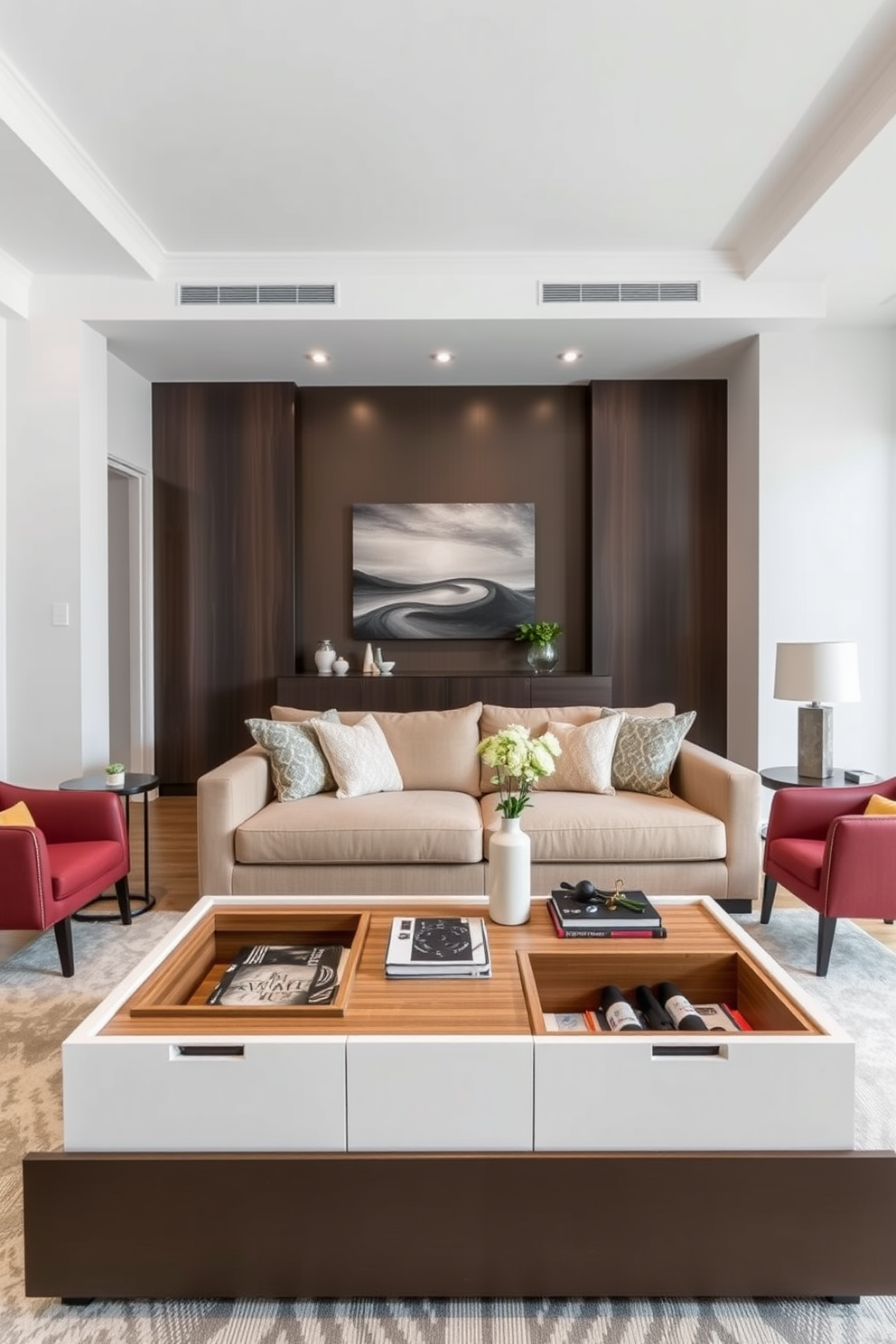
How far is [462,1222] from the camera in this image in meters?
1.33

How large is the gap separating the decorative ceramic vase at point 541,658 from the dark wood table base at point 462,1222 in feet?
13.3

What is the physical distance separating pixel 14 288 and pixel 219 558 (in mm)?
1967

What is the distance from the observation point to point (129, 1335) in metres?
1.33

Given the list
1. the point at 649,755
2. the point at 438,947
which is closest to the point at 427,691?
the point at 649,755

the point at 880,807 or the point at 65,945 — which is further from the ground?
the point at 880,807

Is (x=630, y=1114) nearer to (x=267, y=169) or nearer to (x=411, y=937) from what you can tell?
(x=411, y=937)

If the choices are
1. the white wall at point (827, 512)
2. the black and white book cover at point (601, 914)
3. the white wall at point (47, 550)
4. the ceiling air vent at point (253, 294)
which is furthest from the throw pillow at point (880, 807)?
the white wall at point (47, 550)

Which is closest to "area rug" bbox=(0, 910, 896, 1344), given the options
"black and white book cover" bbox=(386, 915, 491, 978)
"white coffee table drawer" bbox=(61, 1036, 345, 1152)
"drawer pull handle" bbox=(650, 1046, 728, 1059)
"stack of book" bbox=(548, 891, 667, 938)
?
"white coffee table drawer" bbox=(61, 1036, 345, 1152)

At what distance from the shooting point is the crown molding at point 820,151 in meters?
2.78

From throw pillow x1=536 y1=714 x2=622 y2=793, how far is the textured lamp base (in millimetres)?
787

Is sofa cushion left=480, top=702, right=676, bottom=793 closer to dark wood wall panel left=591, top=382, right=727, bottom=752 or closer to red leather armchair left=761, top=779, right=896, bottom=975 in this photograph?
red leather armchair left=761, top=779, right=896, bottom=975

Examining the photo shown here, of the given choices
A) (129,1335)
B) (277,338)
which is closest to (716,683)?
(277,338)

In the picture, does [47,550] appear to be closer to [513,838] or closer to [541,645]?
[541,645]

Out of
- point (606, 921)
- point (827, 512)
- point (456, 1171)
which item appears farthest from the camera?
point (827, 512)
